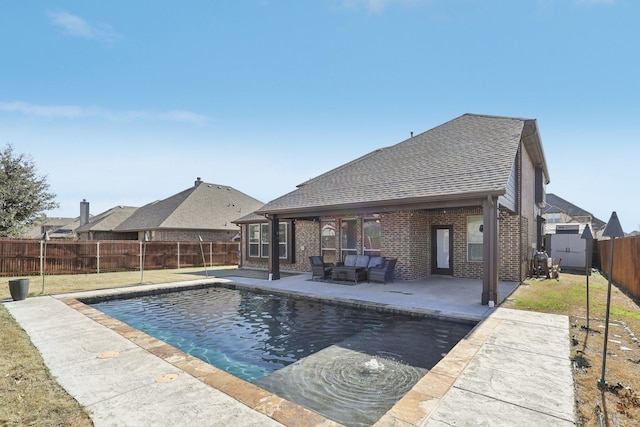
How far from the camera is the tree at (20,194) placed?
20.0 meters

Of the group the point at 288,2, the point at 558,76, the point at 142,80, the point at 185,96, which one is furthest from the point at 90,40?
the point at 558,76

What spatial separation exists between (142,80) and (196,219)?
49.0ft

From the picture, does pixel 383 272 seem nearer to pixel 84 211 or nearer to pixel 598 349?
pixel 598 349

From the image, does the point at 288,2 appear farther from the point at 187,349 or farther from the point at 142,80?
the point at 187,349

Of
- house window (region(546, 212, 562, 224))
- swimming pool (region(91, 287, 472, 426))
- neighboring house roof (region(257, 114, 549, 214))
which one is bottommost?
swimming pool (region(91, 287, 472, 426))

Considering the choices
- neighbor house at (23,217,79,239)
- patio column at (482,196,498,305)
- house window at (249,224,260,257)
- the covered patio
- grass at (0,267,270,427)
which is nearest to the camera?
grass at (0,267,270,427)

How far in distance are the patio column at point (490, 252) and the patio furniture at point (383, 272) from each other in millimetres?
3968

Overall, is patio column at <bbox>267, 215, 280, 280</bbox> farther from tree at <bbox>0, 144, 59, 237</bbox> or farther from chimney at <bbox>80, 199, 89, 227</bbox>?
chimney at <bbox>80, 199, 89, 227</bbox>

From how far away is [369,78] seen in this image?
41.6 feet

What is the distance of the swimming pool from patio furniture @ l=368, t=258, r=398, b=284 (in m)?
3.02

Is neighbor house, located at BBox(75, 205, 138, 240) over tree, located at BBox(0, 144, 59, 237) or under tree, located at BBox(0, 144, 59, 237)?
under

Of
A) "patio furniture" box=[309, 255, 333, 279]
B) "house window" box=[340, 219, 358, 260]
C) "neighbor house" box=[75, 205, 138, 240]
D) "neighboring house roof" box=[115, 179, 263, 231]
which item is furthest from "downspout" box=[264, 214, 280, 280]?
"neighbor house" box=[75, 205, 138, 240]

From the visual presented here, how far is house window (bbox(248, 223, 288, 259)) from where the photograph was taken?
16405mm

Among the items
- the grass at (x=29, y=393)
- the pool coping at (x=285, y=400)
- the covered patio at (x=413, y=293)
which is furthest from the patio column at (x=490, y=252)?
the grass at (x=29, y=393)
